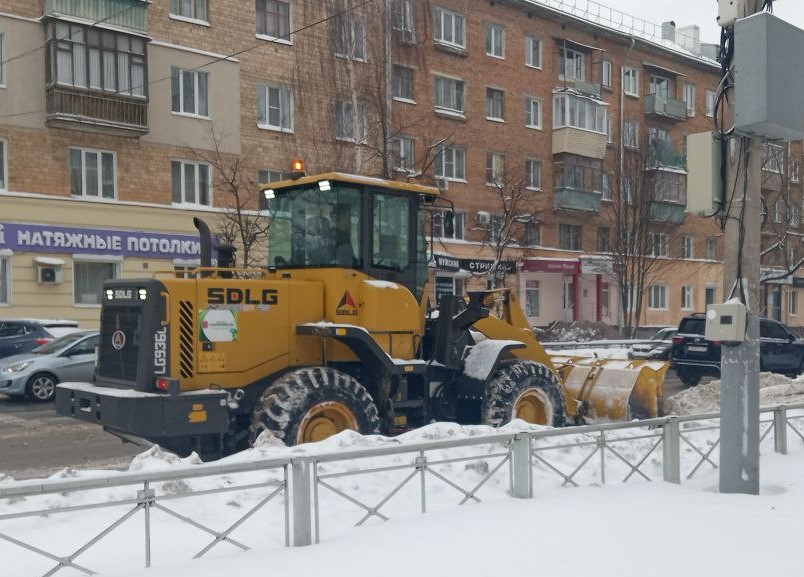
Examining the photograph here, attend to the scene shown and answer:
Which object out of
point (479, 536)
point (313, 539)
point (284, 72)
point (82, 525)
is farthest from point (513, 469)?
point (284, 72)

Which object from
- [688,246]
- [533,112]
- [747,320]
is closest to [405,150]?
[533,112]

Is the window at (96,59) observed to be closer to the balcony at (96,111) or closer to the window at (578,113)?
the balcony at (96,111)

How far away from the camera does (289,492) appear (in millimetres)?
5891

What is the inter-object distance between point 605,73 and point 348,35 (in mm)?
16885

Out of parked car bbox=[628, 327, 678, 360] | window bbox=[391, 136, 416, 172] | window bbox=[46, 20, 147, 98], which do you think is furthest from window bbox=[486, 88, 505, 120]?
window bbox=[46, 20, 147, 98]

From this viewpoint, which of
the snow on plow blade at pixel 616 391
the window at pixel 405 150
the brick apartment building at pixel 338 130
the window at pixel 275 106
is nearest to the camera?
the snow on plow blade at pixel 616 391

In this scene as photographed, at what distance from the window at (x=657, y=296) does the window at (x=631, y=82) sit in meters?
9.47

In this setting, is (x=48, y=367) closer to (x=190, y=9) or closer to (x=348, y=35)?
(x=190, y=9)

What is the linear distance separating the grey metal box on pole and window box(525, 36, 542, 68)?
30.4m

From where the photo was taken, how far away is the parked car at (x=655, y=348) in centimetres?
2045

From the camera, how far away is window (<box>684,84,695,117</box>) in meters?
45.0

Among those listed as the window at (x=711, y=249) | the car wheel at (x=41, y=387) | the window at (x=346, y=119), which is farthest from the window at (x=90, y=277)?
the window at (x=711, y=249)

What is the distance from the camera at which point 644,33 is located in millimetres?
42438

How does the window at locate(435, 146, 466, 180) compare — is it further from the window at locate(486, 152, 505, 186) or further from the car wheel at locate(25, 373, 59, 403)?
the car wheel at locate(25, 373, 59, 403)
